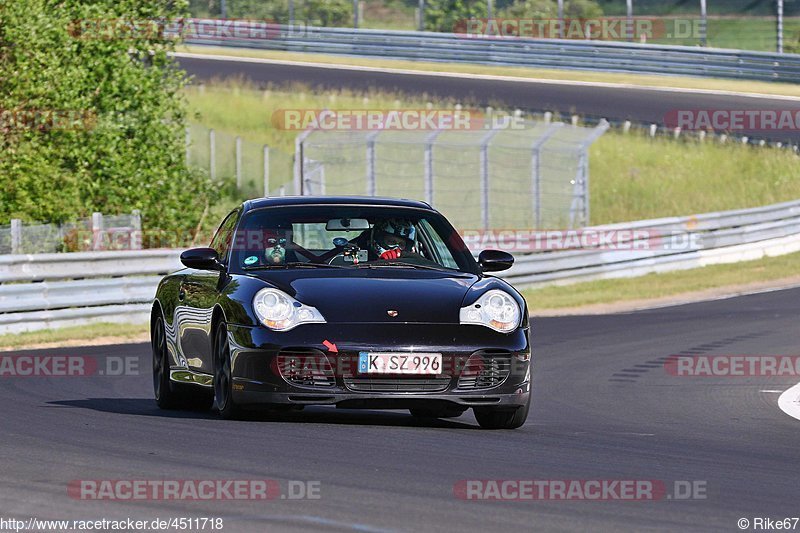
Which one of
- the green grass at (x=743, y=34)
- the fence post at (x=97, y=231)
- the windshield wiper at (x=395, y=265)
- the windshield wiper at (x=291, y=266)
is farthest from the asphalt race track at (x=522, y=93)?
the windshield wiper at (x=291, y=266)

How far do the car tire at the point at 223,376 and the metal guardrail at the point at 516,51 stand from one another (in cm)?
3307

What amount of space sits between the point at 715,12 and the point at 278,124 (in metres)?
21.5

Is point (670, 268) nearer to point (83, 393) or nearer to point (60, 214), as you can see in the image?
point (60, 214)

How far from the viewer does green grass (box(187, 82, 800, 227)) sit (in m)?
36.2

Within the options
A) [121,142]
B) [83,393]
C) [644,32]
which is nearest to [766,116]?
[644,32]

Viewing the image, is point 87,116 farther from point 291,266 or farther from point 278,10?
point 278,10

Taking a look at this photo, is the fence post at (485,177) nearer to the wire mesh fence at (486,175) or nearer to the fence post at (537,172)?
the wire mesh fence at (486,175)

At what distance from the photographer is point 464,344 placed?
30.8ft

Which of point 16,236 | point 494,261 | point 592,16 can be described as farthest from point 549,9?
point 494,261

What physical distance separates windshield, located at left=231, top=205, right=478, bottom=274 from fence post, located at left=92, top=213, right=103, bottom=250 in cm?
1142

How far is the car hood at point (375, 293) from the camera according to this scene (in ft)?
30.7

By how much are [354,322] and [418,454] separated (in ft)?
4.18

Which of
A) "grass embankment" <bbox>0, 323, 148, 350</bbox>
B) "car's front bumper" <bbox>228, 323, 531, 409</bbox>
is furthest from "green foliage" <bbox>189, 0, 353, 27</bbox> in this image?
"car's front bumper" <bbox>228, 323, 531, 409</bbox>

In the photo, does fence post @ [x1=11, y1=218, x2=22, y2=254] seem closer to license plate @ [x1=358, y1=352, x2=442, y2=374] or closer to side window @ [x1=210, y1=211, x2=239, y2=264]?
side window @ [x1=210, y1=211, x2=239, y2=264]
